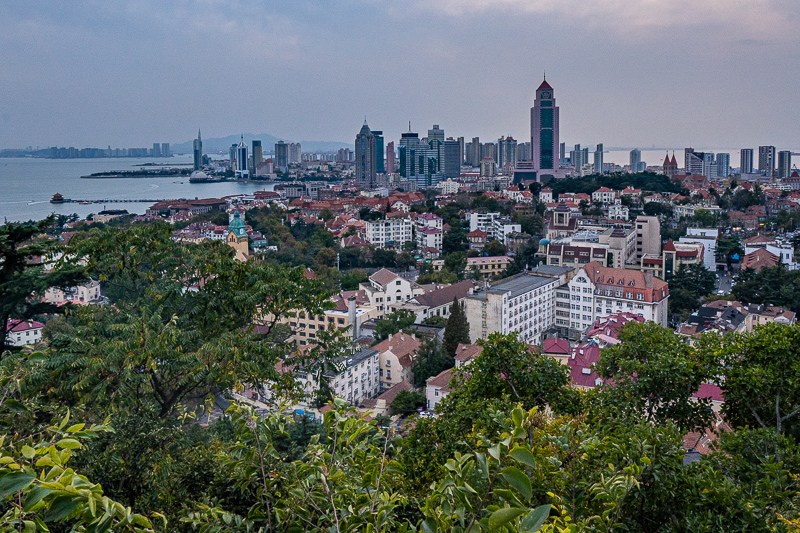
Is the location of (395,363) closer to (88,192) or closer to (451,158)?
(88,192)

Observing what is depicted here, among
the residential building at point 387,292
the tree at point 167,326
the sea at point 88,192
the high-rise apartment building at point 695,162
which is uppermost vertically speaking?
the high-rise apartment building at point 695,162

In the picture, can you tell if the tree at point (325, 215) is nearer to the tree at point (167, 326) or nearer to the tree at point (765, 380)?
the tree at point (167, 326)

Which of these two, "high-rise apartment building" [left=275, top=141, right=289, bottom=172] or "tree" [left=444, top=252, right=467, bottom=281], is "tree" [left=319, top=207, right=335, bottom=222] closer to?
"tree" [left=444, top=252, right=467, bottom=281]

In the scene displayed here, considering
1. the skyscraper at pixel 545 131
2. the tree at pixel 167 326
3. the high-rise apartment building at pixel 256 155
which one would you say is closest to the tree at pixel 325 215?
the tree at pixel 167 326

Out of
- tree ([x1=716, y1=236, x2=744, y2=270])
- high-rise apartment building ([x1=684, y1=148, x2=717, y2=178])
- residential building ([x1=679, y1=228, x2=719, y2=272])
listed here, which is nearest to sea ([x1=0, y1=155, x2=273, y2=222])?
residential building ([x1=679, y1=228, x2=719, y2=272])

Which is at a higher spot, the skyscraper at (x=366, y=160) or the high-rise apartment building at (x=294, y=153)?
the high-rise apartment building at (x=294, y=153)

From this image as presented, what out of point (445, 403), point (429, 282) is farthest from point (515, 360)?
point (429, 282)

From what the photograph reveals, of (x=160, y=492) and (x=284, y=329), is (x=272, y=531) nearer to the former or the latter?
(x=160, y=492)
